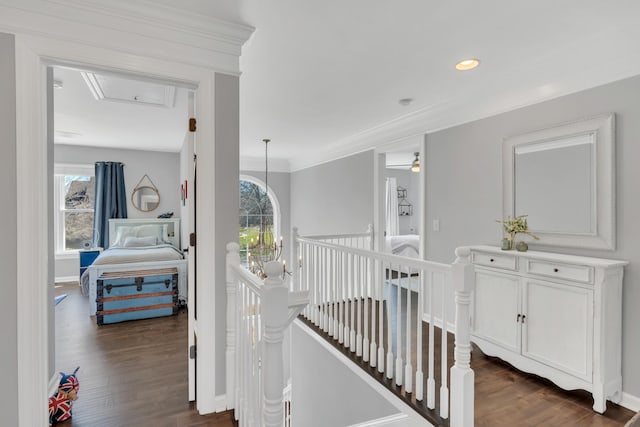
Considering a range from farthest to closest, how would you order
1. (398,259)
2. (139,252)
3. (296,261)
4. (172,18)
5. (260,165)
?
(260,165) < (139,252) < (296,261) < (398,259) < (172,18)

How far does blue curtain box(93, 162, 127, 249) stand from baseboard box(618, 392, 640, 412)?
23.0ft

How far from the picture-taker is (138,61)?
1.82 meters

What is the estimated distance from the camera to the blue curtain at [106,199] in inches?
232

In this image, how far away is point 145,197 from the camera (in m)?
6.32

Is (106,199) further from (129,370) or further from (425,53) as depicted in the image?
(425,53)

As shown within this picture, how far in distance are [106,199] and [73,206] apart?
2.25 ft

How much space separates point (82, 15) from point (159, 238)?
15.4 feet

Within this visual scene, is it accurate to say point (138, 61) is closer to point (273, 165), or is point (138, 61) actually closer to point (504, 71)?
point (504, 71)

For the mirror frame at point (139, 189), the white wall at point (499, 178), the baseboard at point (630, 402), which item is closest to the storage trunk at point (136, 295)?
the mirror frame at point (139, 189)

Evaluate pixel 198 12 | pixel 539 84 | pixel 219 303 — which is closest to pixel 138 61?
pixel 198 12

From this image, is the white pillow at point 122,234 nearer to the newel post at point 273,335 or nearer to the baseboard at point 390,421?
the baseboard at point 390,421

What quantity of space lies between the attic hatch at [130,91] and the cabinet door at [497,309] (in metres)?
3.19

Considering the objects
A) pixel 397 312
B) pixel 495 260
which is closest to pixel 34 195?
pixel 397 312

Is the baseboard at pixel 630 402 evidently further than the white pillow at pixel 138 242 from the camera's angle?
No
